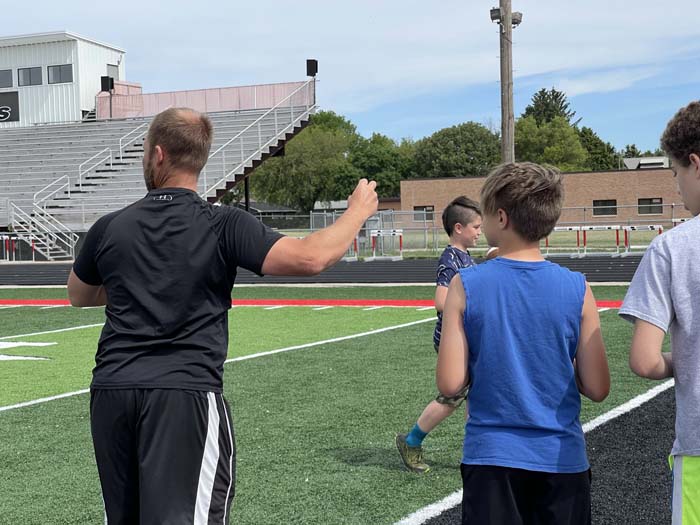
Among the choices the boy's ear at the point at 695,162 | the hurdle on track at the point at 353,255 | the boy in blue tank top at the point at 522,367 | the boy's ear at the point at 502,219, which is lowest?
the hurdle on track at the point at 353,255

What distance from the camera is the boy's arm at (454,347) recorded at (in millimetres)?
2572

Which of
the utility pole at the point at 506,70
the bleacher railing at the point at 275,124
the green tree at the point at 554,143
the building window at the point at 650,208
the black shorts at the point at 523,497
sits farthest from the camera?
the green tree at the point at 554,143

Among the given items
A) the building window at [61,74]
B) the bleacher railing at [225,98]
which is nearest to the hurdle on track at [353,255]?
the bleacher railing at [225,98]

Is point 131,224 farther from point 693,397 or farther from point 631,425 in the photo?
point 631,425

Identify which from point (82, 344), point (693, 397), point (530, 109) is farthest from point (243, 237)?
point (530, 109)

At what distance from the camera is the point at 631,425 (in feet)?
21.2

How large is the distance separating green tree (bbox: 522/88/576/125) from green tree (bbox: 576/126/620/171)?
1050 centimetres

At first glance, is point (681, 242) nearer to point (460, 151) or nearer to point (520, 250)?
point (520, 250)

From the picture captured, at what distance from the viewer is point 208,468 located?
8.79ft

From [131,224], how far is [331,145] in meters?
90.4

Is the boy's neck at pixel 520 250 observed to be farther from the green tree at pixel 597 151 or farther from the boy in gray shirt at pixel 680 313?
the green tree at pixel 597 151

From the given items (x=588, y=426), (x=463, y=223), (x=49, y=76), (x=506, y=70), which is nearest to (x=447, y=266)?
(x=463, y=223)

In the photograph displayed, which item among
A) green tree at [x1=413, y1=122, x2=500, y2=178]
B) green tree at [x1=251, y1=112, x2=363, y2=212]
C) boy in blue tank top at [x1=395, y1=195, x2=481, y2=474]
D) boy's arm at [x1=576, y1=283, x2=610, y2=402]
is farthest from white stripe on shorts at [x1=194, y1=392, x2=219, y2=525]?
green tree at [x1=413, y1=122, x2=500, y2=178]

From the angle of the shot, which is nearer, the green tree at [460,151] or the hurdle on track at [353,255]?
the hurdle on track at [353,255]
